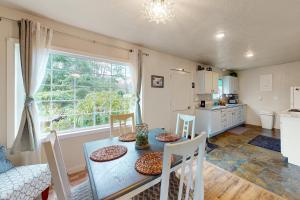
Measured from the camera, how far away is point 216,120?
4086mm

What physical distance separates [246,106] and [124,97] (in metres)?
5.35

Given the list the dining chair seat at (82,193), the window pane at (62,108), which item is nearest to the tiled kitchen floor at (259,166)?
the dining chair seat at (82,193)

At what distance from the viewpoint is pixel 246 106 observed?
573 centimetres

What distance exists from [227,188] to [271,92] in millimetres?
4827

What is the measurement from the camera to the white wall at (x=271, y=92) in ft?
15.1

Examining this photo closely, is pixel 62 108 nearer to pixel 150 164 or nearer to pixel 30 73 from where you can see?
pixel 30 73

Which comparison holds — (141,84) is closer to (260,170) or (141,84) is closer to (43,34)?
(43,34)

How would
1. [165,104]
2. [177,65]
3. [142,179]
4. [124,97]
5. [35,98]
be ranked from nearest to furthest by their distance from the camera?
[142,179]
[35,98]
[124,97]
[165,104]
[177,65]

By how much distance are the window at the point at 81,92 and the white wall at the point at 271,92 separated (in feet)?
17.0

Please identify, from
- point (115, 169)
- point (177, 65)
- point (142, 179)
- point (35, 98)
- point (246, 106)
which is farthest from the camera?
point (246, 106)

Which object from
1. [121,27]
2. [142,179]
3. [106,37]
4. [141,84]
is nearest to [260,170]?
[142,179]

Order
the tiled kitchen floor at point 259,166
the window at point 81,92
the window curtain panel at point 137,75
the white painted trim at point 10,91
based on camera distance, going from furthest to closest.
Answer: the window curtain panel at point 137,75, the window at point 81,92, the tiled kitchen floor at point 259,166, the white painted trim at point 10,91

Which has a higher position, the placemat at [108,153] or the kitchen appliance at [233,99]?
the kitchen appliance at [233,99]

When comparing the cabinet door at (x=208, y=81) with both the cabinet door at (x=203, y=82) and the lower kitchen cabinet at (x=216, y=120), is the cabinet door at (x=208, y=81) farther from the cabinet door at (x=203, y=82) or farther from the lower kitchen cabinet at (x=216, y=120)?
the lower kitchen cabinet at (x=216, y=120)
